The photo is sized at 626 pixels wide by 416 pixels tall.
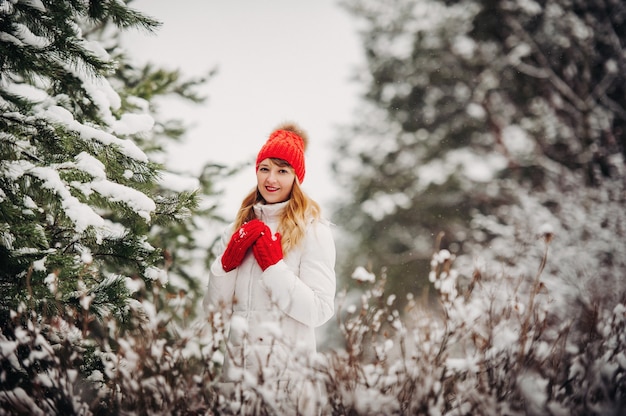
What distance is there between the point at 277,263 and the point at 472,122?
958 centimetres

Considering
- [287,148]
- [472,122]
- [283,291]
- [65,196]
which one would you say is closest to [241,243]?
[283,291]

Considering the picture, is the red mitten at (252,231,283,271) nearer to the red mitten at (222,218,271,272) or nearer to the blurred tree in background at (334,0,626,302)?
the red mitten at (222,218,271,272)

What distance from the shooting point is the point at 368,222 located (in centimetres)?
1128

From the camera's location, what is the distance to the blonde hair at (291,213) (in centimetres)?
239

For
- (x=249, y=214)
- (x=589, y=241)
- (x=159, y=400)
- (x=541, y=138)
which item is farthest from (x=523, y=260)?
(x=159, y=400)

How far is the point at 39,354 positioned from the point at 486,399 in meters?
1.65

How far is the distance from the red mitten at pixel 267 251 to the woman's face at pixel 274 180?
332mm

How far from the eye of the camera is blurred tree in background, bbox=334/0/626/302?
9.17 m

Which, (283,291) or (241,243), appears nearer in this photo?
(283,291)

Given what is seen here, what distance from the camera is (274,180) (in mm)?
2525

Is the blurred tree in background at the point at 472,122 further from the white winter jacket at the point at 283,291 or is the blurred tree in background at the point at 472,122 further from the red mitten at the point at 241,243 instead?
the red mitten at the point at 241,243

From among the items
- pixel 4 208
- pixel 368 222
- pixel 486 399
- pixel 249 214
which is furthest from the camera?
pixel 368 222

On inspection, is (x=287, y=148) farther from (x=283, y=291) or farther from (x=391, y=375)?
(x=391, y=375)

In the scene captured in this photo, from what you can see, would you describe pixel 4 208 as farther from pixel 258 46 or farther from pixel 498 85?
pixel 258 46
